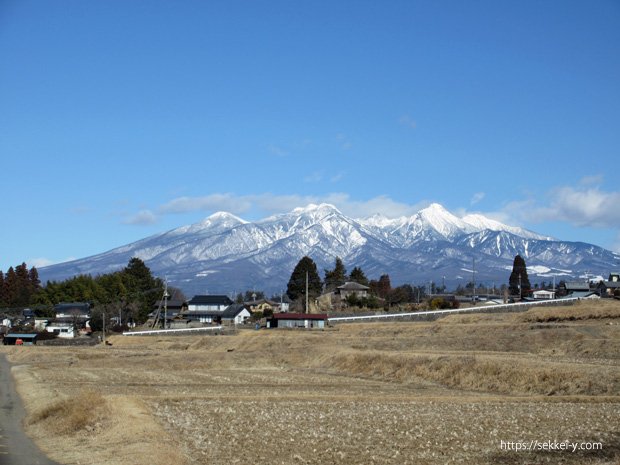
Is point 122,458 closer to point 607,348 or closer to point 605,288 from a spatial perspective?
point 607,348

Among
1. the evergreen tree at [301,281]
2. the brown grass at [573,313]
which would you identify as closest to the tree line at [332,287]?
the evergreen tree at [301,281]

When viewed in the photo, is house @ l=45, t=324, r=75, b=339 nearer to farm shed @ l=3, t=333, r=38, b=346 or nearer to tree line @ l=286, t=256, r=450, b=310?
farm shed @ l=3, t=333, r=38, b=346

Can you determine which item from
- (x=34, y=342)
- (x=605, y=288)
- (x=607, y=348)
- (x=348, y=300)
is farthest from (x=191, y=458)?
(x=605, y=288)

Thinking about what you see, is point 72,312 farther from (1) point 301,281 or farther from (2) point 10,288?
(1) point 301,281

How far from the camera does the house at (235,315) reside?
368ft

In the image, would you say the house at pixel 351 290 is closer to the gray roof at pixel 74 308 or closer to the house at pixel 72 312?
the house at pixel 72 312

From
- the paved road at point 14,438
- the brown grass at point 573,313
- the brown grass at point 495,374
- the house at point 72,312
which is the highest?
the house at point 72,312

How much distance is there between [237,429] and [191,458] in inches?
165

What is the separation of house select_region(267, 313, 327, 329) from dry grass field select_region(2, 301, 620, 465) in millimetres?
17336

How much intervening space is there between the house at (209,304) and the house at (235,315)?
4.91 meters

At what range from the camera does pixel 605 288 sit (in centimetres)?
10919

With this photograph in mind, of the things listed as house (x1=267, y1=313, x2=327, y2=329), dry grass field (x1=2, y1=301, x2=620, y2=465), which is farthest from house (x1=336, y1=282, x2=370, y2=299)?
dry grass field (x1=2, y1=301, x2=620, y2=465)

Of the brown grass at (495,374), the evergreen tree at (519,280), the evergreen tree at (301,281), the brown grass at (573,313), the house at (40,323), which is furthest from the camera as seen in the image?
the evergreen tree at (519,280)

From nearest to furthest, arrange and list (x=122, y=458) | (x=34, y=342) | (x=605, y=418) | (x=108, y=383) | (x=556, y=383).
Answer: (x=122, y=458) → (x=605, y=418) → (x=556, y=383) → (x=108, y=383) → (x=34, y=342)
